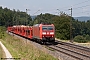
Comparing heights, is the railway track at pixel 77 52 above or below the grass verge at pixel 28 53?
below

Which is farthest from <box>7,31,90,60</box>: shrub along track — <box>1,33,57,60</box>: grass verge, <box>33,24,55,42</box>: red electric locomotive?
<box>33,24,55,42</box>: red electric locomotive

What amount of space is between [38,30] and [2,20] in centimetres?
13681

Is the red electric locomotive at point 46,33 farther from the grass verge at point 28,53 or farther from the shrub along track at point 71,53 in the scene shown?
the grass verge at point 28,53

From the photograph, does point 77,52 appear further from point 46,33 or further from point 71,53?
point 46,33

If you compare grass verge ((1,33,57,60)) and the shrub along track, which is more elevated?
grass verge ((1,33,57,60))

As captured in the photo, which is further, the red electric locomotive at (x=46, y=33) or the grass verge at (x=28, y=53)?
the red electric locomotive at (x=46, y=33)

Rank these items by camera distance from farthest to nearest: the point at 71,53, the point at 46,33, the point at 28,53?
the point at 46,33 < the point at 71,53 < the point at 28,53

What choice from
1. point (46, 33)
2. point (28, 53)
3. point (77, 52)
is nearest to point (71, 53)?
point (77, 52)

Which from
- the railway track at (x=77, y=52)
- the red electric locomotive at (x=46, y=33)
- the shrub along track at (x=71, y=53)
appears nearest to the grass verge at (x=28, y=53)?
the shrub along track at (x=71, y=53)

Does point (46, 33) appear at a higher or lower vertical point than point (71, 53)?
higher

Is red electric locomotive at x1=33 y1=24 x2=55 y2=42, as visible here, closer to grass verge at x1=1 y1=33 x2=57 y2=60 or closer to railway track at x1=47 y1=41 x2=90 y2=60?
railway track at x1=47 y1=41 x2=90 y2=60

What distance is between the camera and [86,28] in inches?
6634

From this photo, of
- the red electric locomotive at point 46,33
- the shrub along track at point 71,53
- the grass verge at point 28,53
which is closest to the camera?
the grass verge at point 28,53

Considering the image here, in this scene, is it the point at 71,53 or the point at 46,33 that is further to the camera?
the point at 46,33
